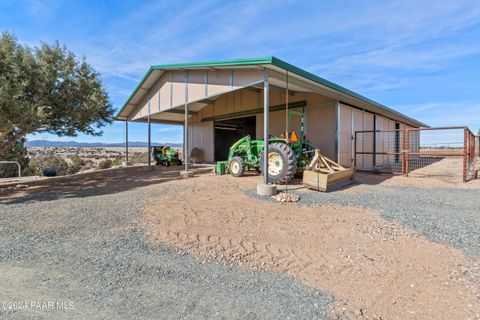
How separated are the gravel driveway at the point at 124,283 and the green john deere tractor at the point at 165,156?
10.8 m

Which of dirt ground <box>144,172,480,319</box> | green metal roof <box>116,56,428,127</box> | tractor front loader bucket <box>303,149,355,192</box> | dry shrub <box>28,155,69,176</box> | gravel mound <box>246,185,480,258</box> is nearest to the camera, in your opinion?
dirt ground <box>144,172,480,319</box>

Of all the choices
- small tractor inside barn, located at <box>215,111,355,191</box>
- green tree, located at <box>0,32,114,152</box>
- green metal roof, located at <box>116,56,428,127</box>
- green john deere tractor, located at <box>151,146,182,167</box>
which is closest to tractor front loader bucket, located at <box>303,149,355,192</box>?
small tractor inside barn, located at <box>215,111,355,191</box>

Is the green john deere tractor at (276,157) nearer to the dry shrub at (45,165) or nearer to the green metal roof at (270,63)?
the green metal roof at (270,63)

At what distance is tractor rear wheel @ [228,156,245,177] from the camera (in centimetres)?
916

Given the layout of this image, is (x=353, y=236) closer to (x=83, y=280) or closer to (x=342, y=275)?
(x=342, y=275)

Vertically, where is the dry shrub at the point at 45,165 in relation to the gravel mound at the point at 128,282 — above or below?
above

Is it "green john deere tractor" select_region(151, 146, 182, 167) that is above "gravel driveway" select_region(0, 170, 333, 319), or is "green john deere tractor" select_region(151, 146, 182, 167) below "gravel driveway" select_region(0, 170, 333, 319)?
above

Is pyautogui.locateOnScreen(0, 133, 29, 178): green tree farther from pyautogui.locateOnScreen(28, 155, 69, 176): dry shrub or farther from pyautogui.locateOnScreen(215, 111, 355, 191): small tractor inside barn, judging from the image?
pyautogui.locateOnScreen(215, 111, 355, 191): small tractor inside barn

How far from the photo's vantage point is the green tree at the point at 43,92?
7.16 meters

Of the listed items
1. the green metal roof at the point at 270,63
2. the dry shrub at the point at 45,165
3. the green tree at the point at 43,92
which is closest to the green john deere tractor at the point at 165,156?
the green metal roof at the point at 270,63

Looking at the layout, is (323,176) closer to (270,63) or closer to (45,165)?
(270,63)

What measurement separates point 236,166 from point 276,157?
209 centimetres

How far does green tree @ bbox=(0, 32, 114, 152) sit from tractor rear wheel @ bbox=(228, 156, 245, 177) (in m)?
5.61

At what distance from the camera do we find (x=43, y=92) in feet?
27.1
